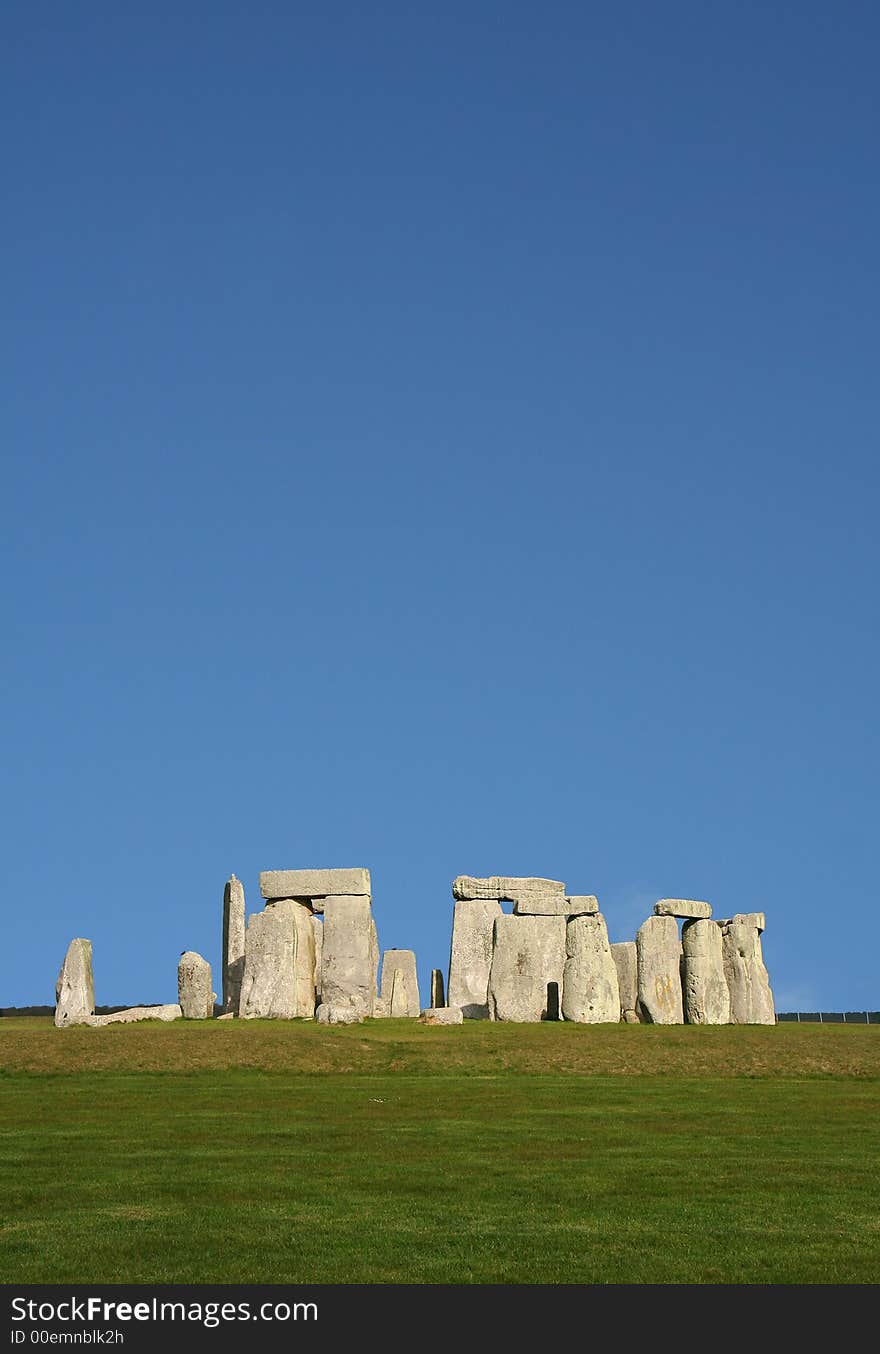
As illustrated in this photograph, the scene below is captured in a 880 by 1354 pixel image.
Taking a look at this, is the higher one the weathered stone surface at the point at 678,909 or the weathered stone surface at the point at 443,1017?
the weathered stone surface at the point at 678,909

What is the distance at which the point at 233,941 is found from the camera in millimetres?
36031

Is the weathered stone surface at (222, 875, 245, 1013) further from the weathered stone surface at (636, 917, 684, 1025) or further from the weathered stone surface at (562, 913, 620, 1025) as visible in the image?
the weathered stone surface at (636, 917, 684, 1025)

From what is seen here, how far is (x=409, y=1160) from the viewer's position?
14.7 metres

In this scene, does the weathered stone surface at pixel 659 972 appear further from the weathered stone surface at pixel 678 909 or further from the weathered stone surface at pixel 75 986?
the weathered stone surface at pixel 75 986

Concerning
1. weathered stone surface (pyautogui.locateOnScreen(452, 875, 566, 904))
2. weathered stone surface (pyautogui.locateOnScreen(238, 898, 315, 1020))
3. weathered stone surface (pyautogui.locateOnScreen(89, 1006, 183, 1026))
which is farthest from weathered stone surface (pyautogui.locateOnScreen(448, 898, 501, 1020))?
weathered stone surface (pyautogui.locateOnScreen(89, 1006, 183, 1026))

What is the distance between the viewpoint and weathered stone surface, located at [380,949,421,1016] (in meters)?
36.1

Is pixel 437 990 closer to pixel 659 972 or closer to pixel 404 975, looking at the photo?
pixel 404 975

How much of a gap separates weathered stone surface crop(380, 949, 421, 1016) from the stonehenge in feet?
3.90

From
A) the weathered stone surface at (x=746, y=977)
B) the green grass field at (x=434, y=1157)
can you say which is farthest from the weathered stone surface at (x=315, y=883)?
the weathered stone surface at (x=746, y=977)

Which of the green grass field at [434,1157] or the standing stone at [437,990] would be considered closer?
the green grass field at [434,1157]

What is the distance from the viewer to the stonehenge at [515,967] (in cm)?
3122

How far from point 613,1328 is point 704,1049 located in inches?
709

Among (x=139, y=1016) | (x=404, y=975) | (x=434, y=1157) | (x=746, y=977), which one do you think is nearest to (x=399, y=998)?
(x=404, y=975)

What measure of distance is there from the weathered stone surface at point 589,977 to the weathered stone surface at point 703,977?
6.57 feet
